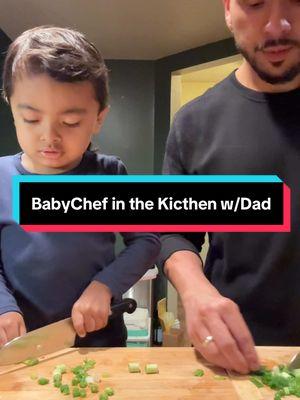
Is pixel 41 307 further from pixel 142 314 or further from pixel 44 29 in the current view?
pixel 44 29

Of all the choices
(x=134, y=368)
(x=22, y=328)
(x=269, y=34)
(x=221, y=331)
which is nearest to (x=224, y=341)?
(x=221, y=331)

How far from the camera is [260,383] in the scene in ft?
1.80

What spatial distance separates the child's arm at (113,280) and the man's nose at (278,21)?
0.88 ft

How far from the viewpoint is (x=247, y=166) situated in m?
0.58

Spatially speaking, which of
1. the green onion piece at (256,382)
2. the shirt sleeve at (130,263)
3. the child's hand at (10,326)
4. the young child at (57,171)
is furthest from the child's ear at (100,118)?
the green onion piece at (256,382)

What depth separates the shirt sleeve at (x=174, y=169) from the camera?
60 centimetres

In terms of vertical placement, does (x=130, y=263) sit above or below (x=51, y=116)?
below

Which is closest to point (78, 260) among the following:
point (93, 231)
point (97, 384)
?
point (93, 231)

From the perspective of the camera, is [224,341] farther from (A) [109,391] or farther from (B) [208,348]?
(A) [109,391]

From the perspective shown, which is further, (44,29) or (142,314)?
(142,314)

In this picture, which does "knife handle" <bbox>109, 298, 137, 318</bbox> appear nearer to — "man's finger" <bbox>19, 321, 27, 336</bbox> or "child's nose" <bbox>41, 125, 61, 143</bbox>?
"man's finger" <bbox>19, 321, 27, 336</bbox>

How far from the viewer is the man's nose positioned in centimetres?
54

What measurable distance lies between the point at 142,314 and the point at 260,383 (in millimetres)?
178

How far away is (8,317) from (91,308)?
0.09 meters
